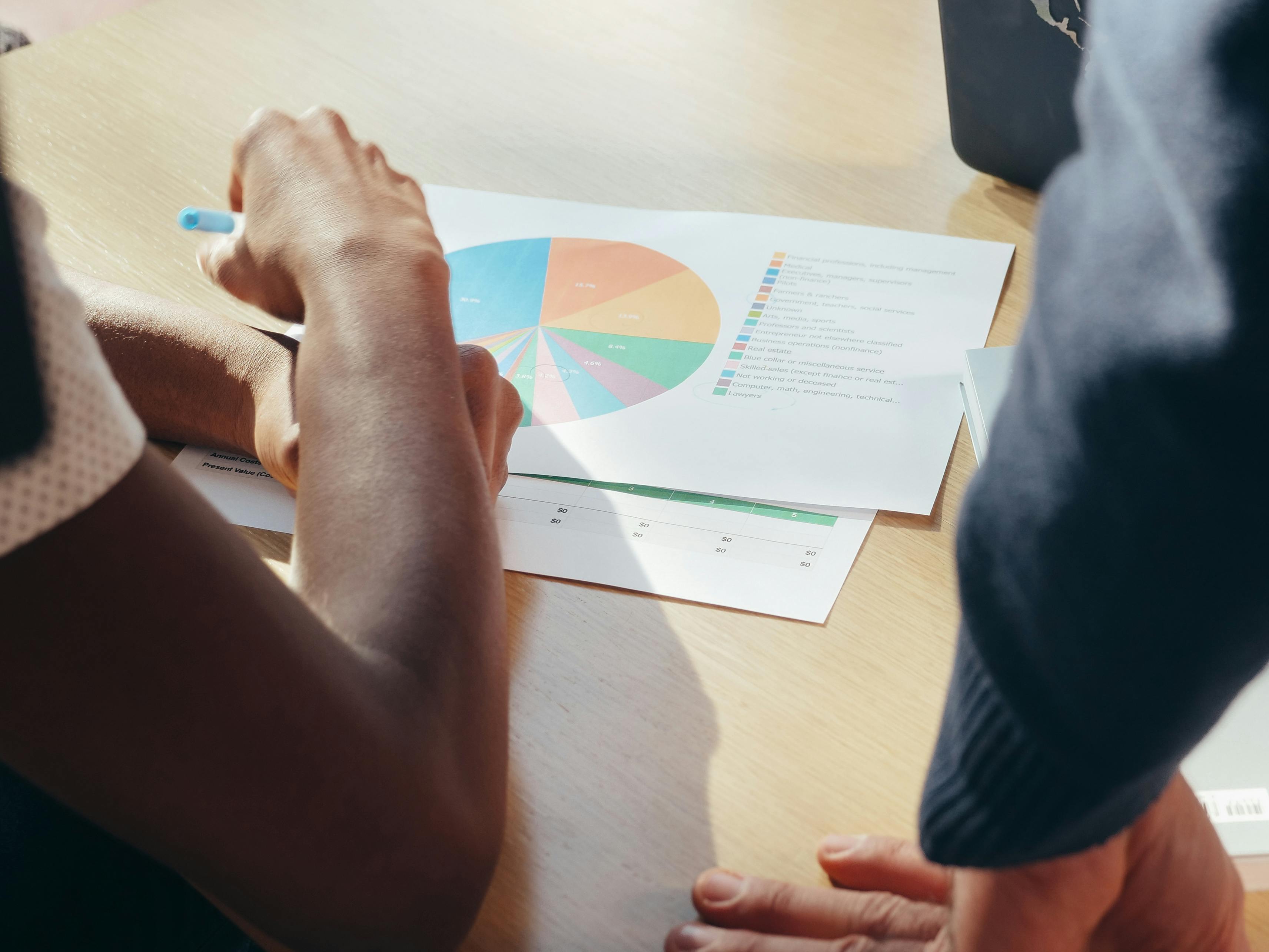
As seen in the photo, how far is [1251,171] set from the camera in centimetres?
23

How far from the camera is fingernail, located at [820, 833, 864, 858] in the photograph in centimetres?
42

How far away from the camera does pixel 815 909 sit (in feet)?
1.37

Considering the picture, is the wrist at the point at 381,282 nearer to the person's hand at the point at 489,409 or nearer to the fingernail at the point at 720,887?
the person's hand at the point at 489,409

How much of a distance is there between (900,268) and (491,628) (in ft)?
1.42

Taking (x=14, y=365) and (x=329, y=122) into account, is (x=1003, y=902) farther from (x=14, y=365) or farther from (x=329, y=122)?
(x=329, y=122)

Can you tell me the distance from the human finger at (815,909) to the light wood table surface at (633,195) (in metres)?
0.01

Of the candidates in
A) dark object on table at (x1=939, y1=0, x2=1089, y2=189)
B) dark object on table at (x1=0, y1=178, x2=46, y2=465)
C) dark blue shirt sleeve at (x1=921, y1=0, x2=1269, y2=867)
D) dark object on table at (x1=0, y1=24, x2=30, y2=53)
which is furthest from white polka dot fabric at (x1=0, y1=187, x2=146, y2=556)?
dark object on table at (x1=0, y1=24, x2=30, y2=53)

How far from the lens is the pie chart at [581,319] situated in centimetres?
65

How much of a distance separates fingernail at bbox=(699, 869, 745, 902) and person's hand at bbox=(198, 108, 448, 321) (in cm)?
29

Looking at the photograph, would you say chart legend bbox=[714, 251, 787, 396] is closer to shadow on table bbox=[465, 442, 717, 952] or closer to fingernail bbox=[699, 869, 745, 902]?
shadow on table bbox=[465, 442, 717, 952]

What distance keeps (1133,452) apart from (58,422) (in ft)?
0.87

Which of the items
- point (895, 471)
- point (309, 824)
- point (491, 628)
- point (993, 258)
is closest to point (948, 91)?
point (993, 258)

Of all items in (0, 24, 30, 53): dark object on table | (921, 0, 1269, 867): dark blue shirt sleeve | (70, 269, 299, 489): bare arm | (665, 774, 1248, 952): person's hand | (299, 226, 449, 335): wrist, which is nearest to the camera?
(921, 0, 1269, 867): dark blue shirt sleeve

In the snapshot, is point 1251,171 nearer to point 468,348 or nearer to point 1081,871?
point 1081,871
